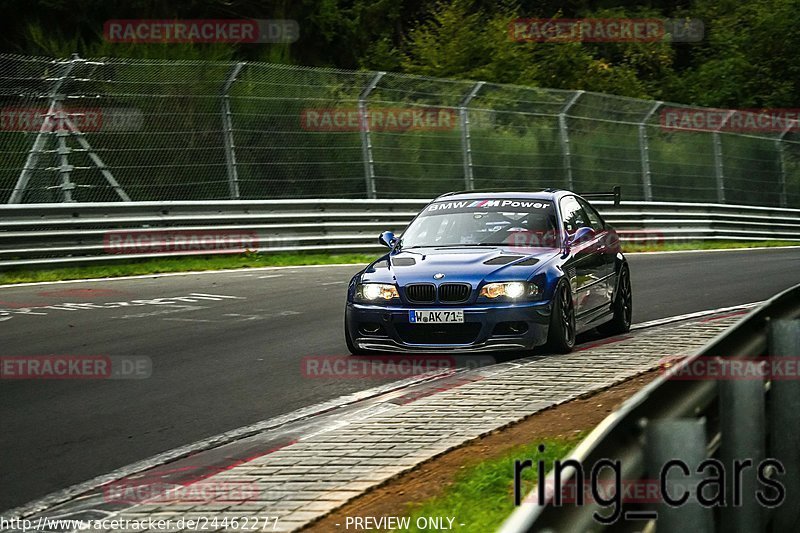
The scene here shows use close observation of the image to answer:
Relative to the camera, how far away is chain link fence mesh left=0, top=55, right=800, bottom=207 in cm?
1836

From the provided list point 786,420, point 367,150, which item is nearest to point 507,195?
point 786,420

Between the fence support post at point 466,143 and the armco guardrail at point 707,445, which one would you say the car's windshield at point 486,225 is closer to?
the armco guardrail at point 707,445

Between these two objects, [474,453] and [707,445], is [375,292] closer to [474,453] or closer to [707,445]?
[474,453]

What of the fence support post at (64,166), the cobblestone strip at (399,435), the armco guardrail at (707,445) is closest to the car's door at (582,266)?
the cobblestone strip at (399,435)

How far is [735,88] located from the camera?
45.1 metres

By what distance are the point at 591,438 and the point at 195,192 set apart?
17.3m

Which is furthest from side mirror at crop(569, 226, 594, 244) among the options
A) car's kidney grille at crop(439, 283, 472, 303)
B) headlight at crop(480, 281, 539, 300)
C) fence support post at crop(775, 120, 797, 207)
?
fence support post at crop(775, 120, 797, 207)

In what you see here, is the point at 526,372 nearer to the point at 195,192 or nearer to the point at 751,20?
the point at 195,192

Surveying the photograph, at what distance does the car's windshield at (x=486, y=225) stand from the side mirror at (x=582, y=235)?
202 mm

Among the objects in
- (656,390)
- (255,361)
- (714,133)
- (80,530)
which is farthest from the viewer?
(714,133)

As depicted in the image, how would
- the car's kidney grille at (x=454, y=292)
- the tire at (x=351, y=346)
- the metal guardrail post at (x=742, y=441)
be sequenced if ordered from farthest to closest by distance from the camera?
the tire at (x=351, y=346) < the car's kidney grille at (x=454, y=292) < the metal guardrail post at (x=742, y=441)

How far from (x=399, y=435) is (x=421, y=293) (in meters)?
3.12

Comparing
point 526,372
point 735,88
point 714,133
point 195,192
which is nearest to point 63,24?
point 195,192

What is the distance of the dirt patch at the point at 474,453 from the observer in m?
5.82
